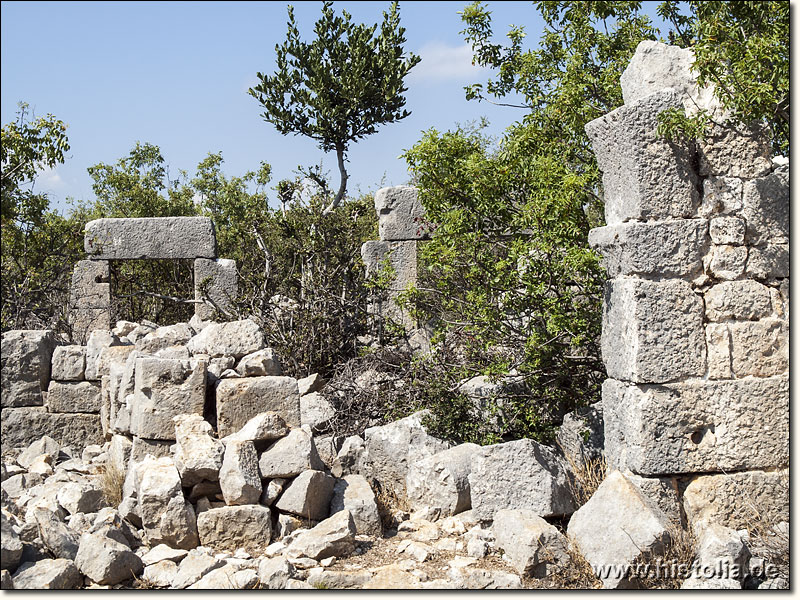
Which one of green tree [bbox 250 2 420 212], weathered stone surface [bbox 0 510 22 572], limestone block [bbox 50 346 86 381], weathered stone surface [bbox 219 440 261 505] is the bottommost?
weathered stone surface [bbox 0 510 22 572]

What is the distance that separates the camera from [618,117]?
581 centimetres

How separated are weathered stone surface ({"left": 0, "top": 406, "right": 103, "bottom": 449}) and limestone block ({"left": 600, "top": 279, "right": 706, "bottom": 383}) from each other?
5357 mm

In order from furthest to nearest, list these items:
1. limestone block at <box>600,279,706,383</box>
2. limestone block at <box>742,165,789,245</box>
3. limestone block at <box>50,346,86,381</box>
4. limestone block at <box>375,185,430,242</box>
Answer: limestone block at <box>375,185,430,242</box>, limestone block at <box>50,346,86,381</box>, limestone block at <box>742,165,789,245</box>, limestone block at <box>600,279,706,383</box>

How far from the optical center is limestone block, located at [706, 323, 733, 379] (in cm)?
568

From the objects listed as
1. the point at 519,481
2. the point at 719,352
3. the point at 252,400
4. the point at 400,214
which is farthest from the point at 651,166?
the point at 400,214

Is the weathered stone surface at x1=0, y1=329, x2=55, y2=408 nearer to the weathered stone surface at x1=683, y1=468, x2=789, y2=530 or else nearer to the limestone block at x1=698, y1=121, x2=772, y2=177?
the weathered stone surface at x1=683, y1=468, x2=789, y2=530

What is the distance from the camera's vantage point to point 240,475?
6027mm

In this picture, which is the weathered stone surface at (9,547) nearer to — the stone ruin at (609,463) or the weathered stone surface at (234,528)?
the stone ruin at (609,463)

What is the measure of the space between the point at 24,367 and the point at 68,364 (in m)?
0.40

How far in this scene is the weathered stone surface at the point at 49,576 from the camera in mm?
4922

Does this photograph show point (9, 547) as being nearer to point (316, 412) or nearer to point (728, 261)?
point (316, 412)

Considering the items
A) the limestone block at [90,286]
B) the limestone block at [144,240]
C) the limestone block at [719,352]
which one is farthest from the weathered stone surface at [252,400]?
the limestone block at [90,286]

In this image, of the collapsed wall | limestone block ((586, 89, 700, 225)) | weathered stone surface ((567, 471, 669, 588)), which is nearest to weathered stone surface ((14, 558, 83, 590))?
weathered stone surface ((567, 471, 669, 588))

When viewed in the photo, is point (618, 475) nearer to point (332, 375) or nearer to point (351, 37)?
point (332, 375)
